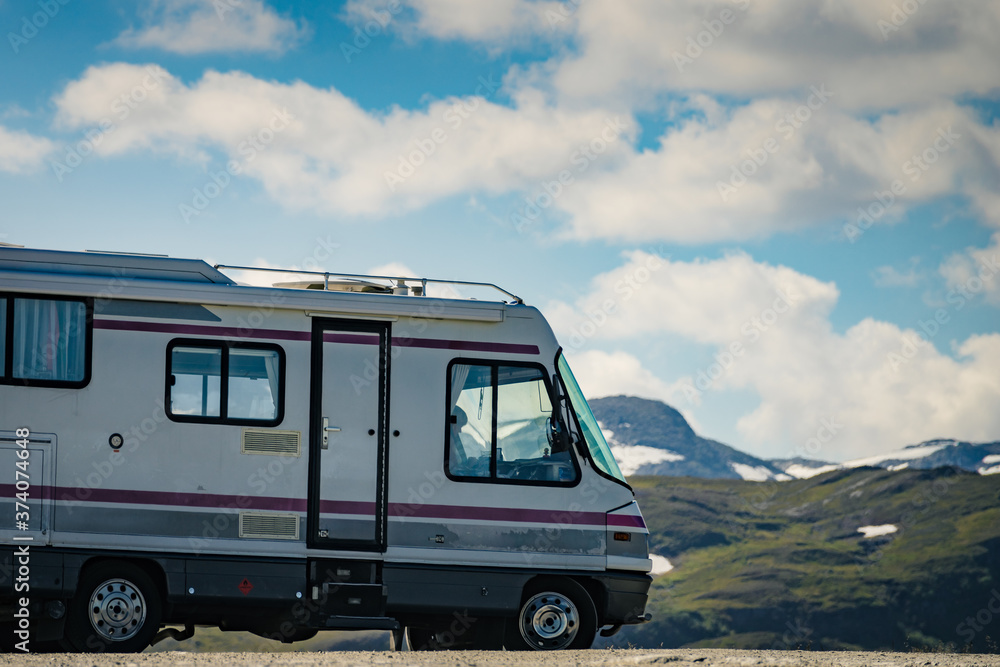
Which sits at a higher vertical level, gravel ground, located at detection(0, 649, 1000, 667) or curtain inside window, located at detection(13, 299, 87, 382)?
curtain inside window, located at detection(13, 299, 87, 382)

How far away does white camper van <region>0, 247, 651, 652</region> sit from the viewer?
Result: 10.1 metres

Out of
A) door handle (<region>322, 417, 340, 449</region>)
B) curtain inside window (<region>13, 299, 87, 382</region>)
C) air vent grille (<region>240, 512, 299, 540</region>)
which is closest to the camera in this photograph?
curtain inside window (<region>13, 299, 87, 382</region>)

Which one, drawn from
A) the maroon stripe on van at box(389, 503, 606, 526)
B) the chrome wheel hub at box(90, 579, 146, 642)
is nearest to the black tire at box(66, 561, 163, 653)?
the chrome wheel hub at box(90, 579, 146, 642)

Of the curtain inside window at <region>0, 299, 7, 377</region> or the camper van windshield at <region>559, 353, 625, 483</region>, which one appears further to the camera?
the camper van windshield at <region>559, 353, 625, 483</region>

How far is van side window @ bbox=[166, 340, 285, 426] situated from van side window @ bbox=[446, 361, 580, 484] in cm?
179

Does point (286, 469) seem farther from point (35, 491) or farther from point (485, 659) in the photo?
point (485, 659)

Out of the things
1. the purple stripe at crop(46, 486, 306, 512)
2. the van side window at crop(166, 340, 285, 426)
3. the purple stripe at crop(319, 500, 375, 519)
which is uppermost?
the van side window at crop(166, 340, 285, 426)

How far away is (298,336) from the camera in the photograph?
10578 mm

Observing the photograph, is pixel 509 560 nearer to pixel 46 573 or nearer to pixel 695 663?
pixel 695 663

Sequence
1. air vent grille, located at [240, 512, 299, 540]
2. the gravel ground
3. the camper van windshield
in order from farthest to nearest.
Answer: the camper van windshield
air vent grille, located at [240, 512, 299, 540]
the gravel ground

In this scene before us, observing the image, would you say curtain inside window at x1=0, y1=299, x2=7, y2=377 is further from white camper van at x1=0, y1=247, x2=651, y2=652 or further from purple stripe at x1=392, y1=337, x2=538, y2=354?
purple stripe at x1=392, y1=337, x2=538, y2=354

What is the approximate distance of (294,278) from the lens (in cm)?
1150

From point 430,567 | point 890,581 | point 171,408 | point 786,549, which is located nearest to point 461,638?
point 430,567

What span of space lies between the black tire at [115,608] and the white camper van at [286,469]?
18 mm
